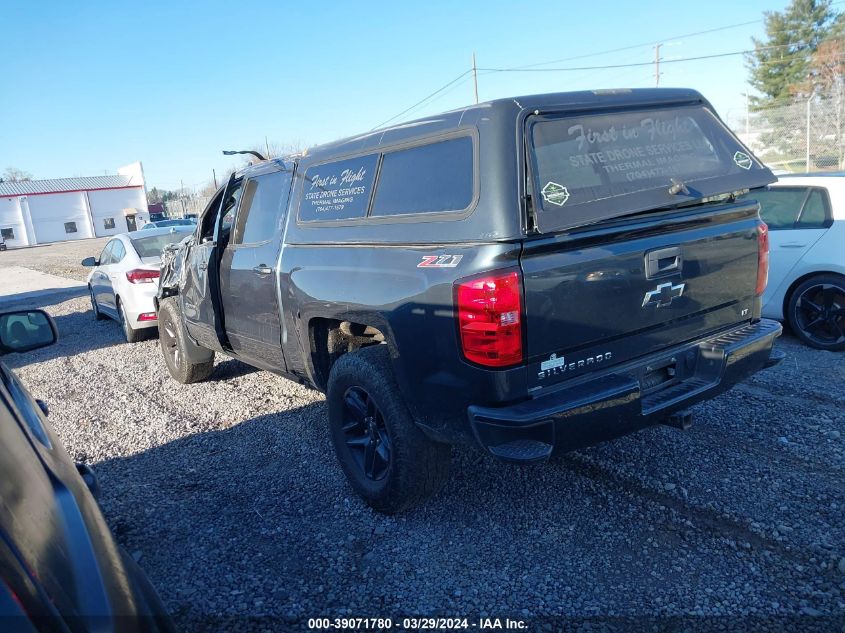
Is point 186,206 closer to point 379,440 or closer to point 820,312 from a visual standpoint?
point 820,312

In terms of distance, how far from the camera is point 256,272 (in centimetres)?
464

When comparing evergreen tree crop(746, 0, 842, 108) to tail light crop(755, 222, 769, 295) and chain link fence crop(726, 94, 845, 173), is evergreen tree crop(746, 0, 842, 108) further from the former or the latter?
tail light crop(755, 222, 769, 295)

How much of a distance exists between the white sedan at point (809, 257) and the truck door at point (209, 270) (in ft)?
15.9

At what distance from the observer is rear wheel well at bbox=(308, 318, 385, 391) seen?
13.3 ft

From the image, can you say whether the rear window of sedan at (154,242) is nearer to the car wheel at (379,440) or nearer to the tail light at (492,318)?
the car wheel at (379,440)

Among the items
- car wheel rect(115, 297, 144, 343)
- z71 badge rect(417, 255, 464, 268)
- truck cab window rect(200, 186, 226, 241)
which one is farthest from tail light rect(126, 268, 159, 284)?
z71 badge rect(417, 255, 464, 268)

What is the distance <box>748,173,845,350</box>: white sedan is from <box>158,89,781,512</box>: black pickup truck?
2793 millimetres

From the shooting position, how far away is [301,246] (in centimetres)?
418

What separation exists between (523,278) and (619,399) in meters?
0.74

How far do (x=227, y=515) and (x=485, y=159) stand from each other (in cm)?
251

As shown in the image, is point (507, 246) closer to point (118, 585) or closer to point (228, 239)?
point (118, 585)

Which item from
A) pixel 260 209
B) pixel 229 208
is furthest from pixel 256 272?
pixel 229 208

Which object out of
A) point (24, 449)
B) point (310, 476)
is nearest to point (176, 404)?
point (310, 476)

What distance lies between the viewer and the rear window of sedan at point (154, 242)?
8812 mm
